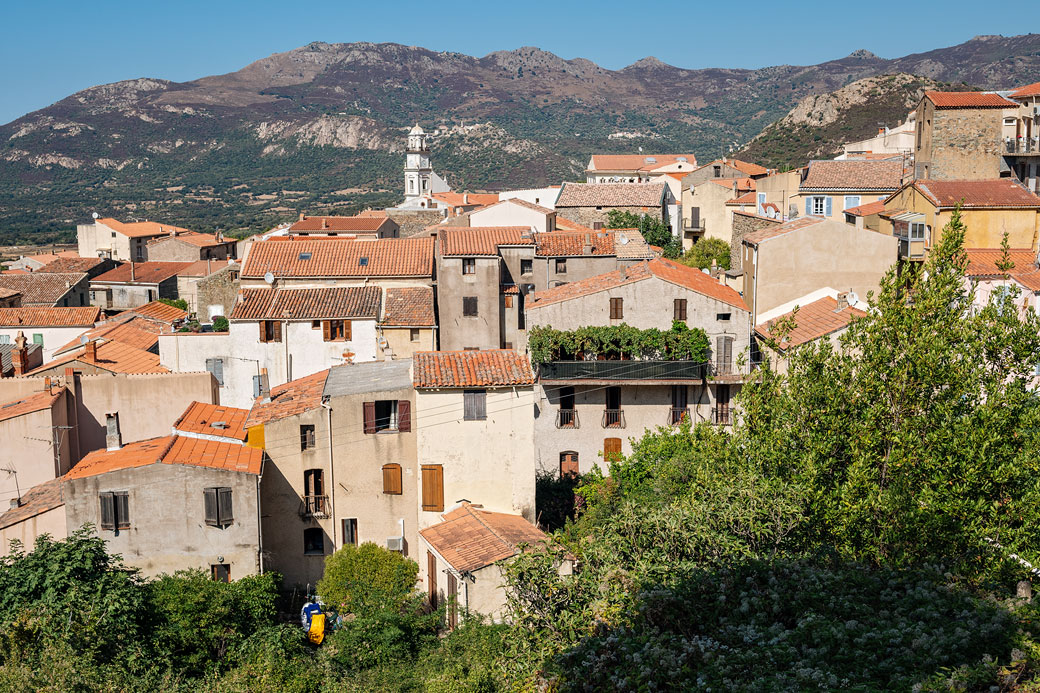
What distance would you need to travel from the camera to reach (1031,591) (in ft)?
46.1

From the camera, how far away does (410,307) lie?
39.6 meters

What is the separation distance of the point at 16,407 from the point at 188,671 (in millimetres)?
12722

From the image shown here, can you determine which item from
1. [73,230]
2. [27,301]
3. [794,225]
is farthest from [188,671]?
[73,230]

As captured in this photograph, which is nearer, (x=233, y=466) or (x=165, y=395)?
(x=233, y=466)

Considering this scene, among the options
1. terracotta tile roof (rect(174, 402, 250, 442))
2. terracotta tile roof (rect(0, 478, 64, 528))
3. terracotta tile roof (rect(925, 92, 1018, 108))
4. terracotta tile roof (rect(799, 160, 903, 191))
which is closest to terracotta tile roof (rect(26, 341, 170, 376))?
terracotta tile roof (rect(174, 402, 250, 442))

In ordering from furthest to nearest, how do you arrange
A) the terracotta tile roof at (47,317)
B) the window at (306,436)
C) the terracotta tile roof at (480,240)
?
1. the terracotta tile roof at (47,317)
2. the terracotta tile roof at (480,240)
3. the window at (306,436)

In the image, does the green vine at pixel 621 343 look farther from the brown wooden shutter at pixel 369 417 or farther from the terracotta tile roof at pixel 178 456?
the terracotta tile roof at pixel 178 456

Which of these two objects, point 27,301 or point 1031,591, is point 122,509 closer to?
point 1031,591

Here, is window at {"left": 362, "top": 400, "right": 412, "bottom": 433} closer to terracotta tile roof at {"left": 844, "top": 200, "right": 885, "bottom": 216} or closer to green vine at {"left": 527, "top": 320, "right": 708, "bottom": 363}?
green vine at {"left": 527, "top": 320, "right": 708, "bottom": 363}

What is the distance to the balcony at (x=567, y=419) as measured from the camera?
33.9 meters

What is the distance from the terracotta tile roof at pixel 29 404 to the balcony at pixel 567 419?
1603 cm

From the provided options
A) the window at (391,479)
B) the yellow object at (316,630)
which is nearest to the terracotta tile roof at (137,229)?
the window at (391,479)

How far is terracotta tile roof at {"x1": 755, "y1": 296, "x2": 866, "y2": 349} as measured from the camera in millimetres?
30656

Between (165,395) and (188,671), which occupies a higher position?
(165,395)
